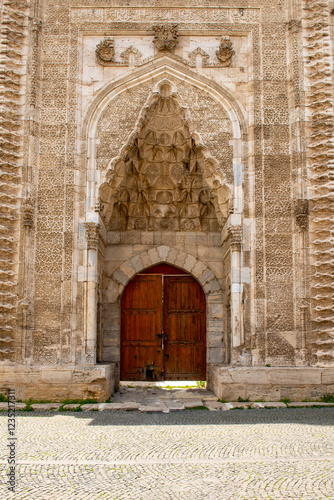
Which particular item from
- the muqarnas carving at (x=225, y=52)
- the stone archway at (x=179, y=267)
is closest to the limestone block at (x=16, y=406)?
the stone archway at (x=179, y=267)

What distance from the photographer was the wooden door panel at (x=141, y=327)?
8.92 meters

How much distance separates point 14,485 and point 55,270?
14.1 ft

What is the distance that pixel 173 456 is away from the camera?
4.19m

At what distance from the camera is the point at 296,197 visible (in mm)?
7594

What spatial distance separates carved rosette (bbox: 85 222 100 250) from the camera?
747cm

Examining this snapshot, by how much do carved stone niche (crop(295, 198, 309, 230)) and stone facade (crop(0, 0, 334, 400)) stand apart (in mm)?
22

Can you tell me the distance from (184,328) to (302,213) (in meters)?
3.11

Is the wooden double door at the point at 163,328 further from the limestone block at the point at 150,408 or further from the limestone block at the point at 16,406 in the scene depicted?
the limestone block at the point at 16,406

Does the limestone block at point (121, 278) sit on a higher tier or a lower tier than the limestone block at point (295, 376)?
higher

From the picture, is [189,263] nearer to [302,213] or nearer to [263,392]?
[302,213]

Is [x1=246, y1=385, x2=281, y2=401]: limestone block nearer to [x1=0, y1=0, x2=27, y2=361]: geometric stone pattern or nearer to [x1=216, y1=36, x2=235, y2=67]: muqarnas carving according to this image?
[x1=0, y1=0, x2=27, y2=361]: geometric stone pattern

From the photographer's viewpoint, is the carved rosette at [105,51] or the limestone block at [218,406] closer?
the limestone block at [218,406]

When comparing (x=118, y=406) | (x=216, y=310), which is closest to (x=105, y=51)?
(x=216, y=310)

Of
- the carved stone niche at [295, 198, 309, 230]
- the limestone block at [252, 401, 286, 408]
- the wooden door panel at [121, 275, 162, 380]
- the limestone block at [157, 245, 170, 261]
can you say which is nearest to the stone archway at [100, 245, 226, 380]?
the limestone block at [157, 245, 170, 261]
